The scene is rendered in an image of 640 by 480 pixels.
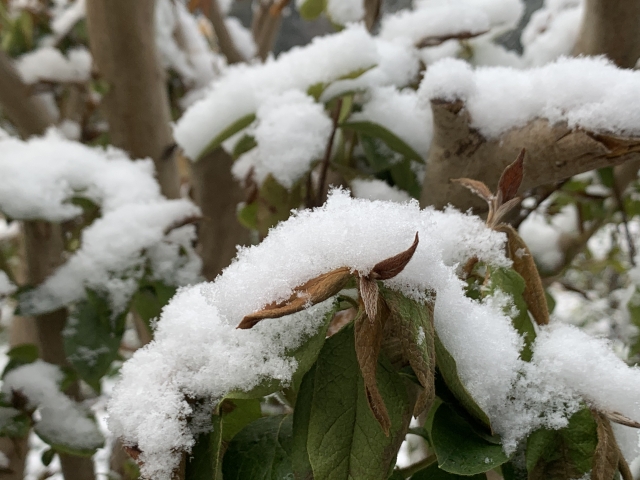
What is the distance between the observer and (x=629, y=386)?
0.26 metres

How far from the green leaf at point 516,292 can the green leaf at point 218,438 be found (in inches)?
6.4

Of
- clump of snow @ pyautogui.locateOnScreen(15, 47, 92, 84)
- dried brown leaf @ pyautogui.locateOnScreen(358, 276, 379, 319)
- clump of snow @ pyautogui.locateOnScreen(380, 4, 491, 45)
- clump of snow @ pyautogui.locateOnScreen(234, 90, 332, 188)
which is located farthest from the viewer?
clump of snow @ pyautogui.locateOnScreen(15, 47, 92, 84)

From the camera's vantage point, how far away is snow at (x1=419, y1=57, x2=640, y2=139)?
355 mm

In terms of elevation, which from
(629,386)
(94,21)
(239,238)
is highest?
(94,21)

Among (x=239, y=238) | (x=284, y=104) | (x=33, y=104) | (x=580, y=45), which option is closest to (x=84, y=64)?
(x=33, y=104)

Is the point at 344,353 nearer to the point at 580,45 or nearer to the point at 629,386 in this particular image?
the point at 629,386

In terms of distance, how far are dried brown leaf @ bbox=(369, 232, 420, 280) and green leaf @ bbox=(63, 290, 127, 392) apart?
1.27ft

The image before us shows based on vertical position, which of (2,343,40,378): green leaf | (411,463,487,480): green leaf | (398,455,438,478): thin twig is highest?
(411,463,487,480): green leaf

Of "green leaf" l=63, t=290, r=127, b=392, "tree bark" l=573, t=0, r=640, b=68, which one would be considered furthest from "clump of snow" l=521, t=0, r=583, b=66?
"green leaf" l=63, t=290, r=127, b=392

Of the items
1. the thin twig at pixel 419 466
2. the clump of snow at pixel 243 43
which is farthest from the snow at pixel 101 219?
the clump of snow at pixel 243 43

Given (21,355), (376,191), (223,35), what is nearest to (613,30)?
(376,191)

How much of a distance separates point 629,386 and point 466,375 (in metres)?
0.09

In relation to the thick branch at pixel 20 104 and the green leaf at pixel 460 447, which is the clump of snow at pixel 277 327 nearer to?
the green leaf at pixel 460 447

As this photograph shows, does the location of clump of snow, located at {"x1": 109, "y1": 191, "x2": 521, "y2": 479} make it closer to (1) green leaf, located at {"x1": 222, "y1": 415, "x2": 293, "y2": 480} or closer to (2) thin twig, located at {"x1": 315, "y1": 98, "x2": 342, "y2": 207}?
(1) green leaf, located at {"x1": 222, "y1": 415, "x2": 293, "y2": 480}
